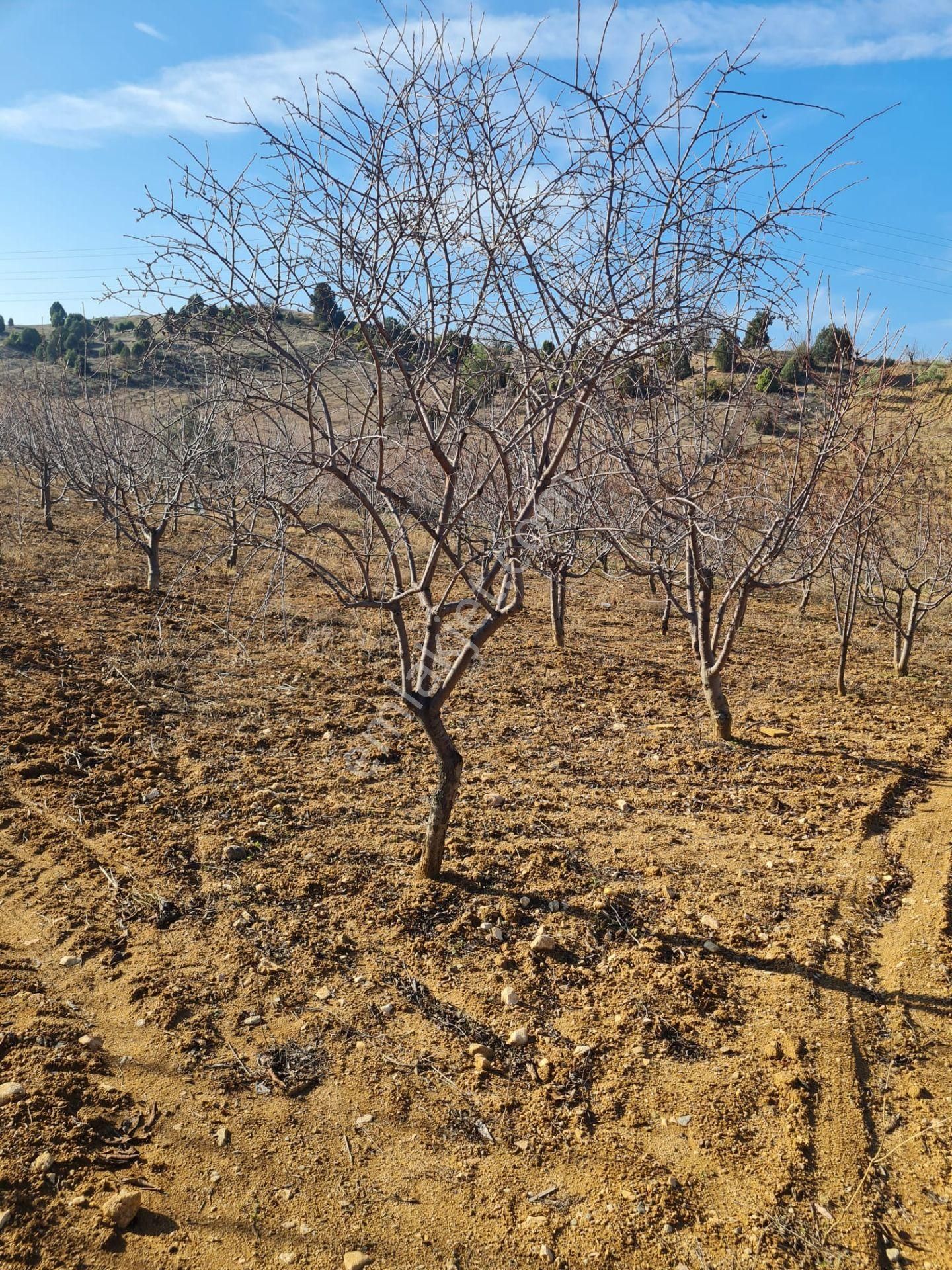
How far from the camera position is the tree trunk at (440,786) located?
316 cm

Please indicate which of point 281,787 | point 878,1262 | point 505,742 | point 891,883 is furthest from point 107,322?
point 878,1262

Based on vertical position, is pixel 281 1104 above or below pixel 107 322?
below

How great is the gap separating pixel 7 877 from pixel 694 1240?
3091mm

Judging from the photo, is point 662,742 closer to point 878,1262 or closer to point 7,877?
point 878,1262

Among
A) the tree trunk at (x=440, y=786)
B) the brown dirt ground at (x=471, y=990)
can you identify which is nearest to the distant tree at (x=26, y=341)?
the brown dirt ground at (x=471, y=990)

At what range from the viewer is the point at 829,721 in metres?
5.76

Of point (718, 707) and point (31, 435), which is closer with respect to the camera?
point (718, 707)

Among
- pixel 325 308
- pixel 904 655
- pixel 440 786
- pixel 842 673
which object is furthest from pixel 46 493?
pixel 904 655

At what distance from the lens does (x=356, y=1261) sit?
1810 millimetres

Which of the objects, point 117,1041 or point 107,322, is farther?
point 107,322

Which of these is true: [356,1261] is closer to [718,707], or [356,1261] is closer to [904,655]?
[718,707]

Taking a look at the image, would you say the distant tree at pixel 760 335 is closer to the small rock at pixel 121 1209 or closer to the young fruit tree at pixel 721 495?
the young fruit tree at pixel 721 495

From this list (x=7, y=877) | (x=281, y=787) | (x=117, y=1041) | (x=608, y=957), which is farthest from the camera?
(x=281, y=787)

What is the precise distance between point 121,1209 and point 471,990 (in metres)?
1.25
